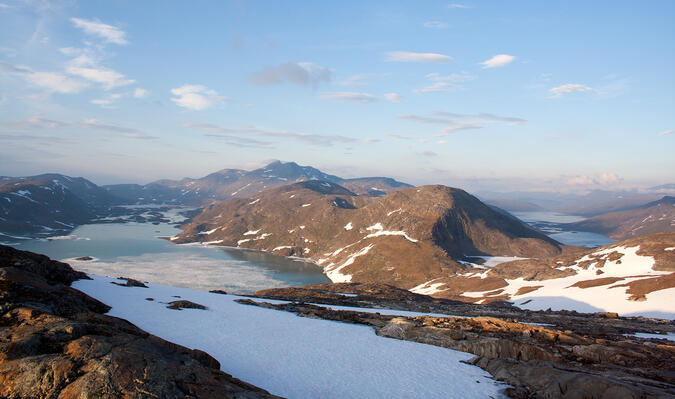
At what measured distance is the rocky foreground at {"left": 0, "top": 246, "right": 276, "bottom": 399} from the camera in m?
9.76

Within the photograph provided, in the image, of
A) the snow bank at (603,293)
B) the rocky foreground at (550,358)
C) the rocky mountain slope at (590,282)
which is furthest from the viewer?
the rocky mountain slope at (590,282)

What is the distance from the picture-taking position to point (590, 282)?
90312 millimetres

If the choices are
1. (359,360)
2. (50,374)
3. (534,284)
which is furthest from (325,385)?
(534,284)

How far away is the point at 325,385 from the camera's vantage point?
50.1 ft

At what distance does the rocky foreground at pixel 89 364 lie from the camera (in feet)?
32.0

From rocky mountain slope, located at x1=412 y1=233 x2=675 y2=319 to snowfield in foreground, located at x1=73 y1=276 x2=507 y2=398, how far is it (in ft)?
211

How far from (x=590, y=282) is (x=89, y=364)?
110 meters

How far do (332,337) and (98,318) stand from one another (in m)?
13.5

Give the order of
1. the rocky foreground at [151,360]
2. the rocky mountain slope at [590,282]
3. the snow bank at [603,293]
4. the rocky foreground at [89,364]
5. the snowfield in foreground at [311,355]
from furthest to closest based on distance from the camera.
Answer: the rocky mountain slope at [590,282]
the snow bank at [603,293]
the snowfield in foreground at [311,355]
the rocky foreground at [151,360]
the rocky foreground at [89,364]

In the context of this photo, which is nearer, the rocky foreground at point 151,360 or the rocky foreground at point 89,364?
the rocky foreground at point 89,364

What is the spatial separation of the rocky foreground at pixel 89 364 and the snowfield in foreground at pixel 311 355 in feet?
12.2

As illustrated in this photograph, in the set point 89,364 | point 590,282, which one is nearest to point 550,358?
point 89,364

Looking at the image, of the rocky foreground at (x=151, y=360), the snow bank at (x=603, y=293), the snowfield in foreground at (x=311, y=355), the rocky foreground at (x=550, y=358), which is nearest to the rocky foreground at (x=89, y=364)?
the rocky foreground at (x=151, y=360)

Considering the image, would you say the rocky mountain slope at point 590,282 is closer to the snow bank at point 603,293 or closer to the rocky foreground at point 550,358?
the snow bank at point 603,293
